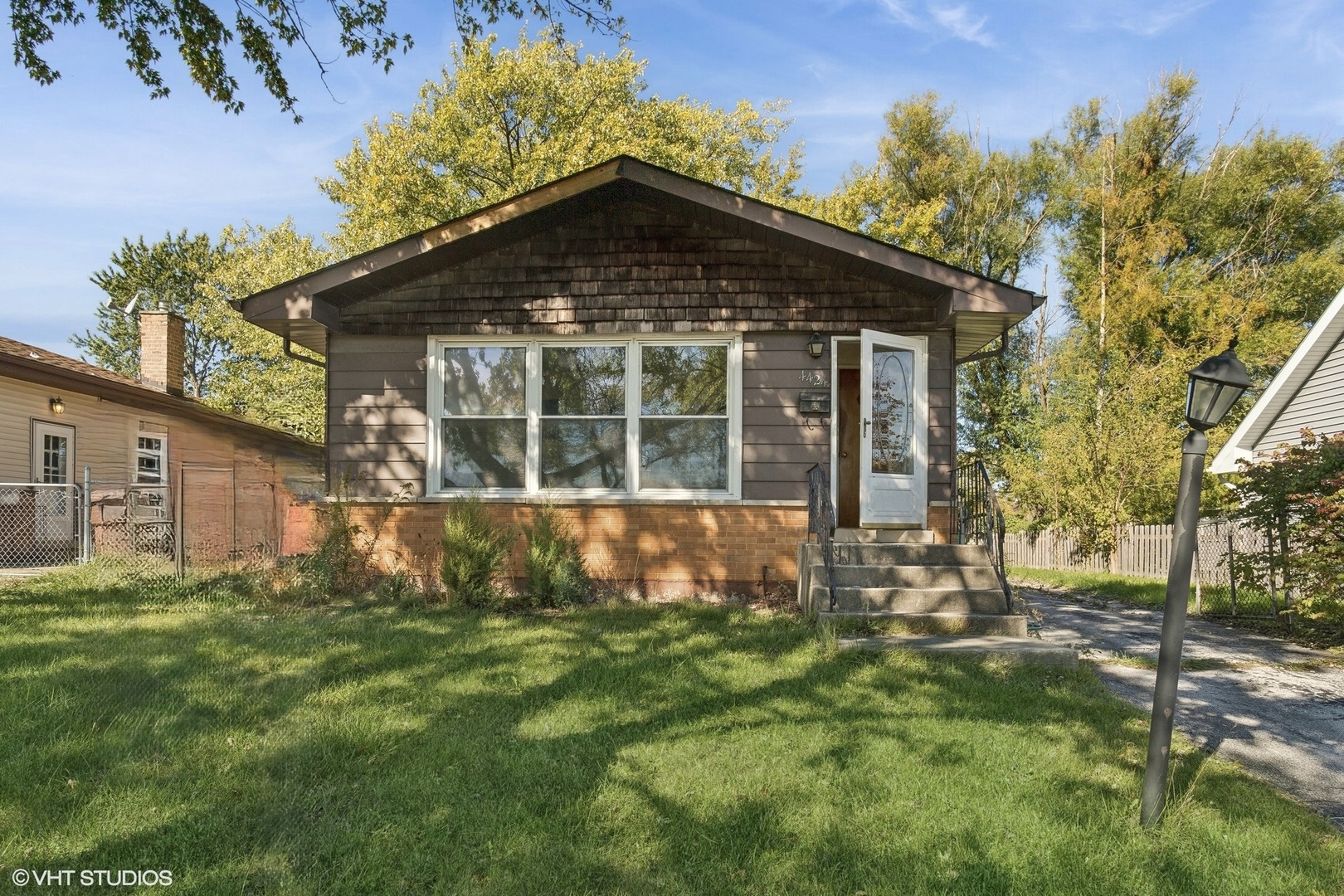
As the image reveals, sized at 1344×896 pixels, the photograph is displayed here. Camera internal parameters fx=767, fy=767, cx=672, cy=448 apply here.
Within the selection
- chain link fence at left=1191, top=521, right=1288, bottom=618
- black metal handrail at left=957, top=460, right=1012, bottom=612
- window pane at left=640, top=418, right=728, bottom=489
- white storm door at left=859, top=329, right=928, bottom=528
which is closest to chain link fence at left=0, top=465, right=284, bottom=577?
window pane at left=640, top=418, right=728, bottom=489

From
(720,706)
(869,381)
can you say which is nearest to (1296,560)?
(869,381)

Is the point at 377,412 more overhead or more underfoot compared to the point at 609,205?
more underfoot

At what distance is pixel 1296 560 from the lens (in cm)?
779

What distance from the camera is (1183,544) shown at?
324 cm

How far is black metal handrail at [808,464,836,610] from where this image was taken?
6676 mm

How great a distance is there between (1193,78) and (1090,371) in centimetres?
905

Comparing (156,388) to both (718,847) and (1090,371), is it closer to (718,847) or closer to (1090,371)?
(718,847)

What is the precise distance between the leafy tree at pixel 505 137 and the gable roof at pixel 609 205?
528 inches

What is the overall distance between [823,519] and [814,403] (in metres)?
1.83

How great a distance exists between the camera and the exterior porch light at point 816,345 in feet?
27.1

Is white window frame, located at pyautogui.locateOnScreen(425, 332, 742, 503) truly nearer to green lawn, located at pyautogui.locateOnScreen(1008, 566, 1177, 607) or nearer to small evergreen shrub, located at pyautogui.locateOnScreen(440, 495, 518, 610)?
small evergreen shrub, located at pyautogui.locateOnScreen(440, 495, 518, 610)

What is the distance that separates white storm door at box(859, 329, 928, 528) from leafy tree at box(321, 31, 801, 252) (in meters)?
14.9

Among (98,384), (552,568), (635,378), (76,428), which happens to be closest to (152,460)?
(76,428)

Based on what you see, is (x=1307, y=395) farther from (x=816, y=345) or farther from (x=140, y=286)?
(x=140, y=286)
